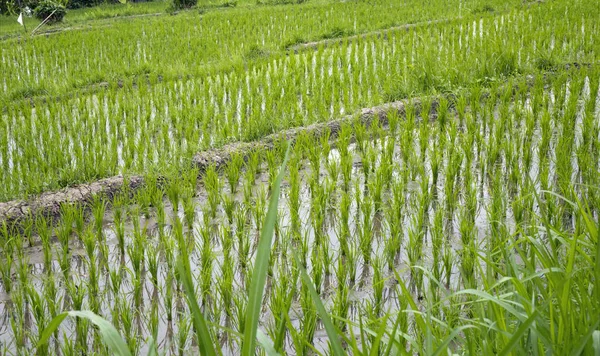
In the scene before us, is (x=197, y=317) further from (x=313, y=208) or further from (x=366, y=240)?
(x=313, y=208)

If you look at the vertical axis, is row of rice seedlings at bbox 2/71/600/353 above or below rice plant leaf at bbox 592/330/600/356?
below

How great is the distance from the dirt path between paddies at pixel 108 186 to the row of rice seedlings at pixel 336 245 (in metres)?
0.09

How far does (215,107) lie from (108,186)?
2018 mm

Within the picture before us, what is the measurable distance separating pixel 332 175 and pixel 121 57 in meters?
5.37

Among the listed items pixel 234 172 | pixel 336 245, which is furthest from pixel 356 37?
pixel 336 245

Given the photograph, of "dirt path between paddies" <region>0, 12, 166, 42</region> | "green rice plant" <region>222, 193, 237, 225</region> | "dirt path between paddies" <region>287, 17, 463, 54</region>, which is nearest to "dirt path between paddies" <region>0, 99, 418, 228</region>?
"green rice plant" <region>222, 193, 237, 225</region>

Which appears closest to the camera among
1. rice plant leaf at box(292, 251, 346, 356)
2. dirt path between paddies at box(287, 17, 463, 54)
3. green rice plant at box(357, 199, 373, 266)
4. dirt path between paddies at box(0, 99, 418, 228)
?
rice plant leaf at box(292, 251, 346, 356)

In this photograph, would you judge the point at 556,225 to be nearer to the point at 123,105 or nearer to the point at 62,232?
the point at 62,232

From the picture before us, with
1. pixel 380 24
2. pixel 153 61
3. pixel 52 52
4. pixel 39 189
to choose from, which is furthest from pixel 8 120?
pixel 380 24

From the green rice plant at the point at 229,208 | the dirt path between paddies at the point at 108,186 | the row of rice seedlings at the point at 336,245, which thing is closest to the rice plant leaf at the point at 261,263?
the row of rice seedlings at the point at 336,245

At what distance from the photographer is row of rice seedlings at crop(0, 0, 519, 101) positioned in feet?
23.2

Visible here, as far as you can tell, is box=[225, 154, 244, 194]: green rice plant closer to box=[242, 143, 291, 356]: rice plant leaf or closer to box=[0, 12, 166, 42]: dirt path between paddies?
box=[242, 143, 291, 356]: rice plant leaf

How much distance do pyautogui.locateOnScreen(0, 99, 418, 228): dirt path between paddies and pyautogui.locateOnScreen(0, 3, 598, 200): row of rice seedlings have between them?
0.15 m

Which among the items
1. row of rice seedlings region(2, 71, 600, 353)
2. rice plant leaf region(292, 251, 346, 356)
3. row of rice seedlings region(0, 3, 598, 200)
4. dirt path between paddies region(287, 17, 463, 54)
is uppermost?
rice plant leaf region(292, 251, 346, 356)
